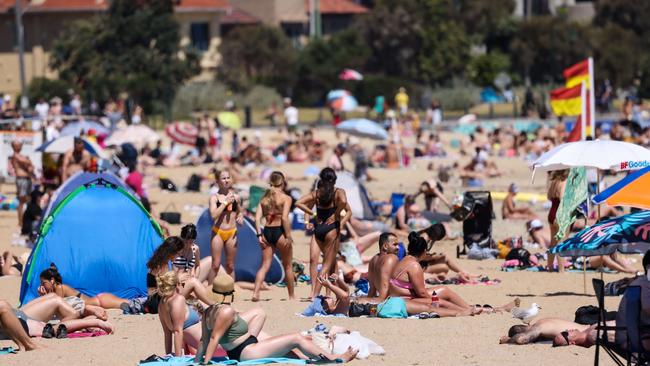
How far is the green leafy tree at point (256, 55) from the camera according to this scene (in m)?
54.8

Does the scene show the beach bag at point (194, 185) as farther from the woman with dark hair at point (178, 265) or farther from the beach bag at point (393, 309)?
the beach bag at point (393, 309)

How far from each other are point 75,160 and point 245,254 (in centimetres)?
571

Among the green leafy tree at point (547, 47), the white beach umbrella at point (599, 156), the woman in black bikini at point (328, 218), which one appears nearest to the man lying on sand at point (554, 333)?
the woman in black bikini at point (328, 218)

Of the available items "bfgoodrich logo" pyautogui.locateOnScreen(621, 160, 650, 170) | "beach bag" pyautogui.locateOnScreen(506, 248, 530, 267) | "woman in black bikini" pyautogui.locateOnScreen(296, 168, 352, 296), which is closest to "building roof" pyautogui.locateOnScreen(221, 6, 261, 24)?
"beach bag" pyautogui.locateOnScreen(506, 248, 530, 267)

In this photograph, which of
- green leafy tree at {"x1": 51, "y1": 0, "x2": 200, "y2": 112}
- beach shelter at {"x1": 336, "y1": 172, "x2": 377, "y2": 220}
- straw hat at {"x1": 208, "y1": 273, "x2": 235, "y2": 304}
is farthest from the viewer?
green leafy tree at {"x1": 51, "y1": 0, "x2": 200, "y2": 112}

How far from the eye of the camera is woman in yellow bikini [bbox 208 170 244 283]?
→ 13.9 meters

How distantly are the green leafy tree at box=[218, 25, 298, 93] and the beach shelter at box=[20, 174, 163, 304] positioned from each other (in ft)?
130

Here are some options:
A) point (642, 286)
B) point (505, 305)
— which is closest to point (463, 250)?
point (505, 305)

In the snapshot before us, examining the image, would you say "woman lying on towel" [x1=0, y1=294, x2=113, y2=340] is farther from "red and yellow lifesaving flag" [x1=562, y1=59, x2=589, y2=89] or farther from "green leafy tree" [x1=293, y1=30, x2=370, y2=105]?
"green leafy tree" [x1=293, y1=30, x2=370, y2=105]

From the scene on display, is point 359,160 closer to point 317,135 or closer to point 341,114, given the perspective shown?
point 317,135

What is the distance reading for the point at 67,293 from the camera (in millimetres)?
13367

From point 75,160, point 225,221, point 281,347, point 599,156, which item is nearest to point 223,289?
point 281,347

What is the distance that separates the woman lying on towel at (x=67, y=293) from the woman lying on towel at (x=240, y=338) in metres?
2.36

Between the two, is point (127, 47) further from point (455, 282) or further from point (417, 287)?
point (417, 287)
